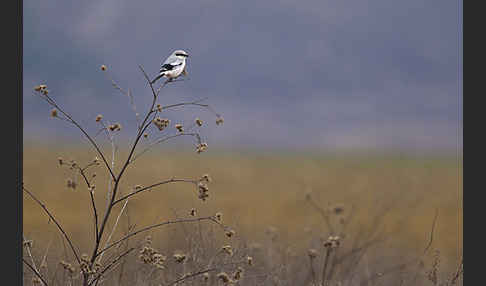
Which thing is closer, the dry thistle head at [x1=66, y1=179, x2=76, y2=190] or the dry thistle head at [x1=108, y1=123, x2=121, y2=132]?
the dry thistle head at [x1=66, y1=179, x2=76, y2=190]

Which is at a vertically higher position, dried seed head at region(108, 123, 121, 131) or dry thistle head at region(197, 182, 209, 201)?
dried seed head at region(108, 123, 121, 131)

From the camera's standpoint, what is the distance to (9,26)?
160 inches

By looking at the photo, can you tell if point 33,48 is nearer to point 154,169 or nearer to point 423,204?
point 154,169

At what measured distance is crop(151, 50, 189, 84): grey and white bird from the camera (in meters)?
3.99

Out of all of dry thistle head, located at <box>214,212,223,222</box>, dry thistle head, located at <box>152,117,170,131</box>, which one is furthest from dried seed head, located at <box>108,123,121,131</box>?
dry thistle head, located at <box>214,212,223,222</box>

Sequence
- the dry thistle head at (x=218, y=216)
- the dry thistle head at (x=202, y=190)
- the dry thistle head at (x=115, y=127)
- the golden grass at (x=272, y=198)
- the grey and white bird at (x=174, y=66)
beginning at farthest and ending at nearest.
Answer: the golden grass at (x=272, y=198) < the grey and white bird at (x=174, y=66) < the dry thistle head at (x=115, y=127) < the dry thistle head at (x=218, y=216) < the dry thistle head at (x=202, y=190)

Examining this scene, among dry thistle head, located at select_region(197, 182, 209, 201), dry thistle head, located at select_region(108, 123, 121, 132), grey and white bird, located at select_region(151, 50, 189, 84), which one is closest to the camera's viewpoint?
dry thistle head, located at select_region(197, 182, 209, 201)

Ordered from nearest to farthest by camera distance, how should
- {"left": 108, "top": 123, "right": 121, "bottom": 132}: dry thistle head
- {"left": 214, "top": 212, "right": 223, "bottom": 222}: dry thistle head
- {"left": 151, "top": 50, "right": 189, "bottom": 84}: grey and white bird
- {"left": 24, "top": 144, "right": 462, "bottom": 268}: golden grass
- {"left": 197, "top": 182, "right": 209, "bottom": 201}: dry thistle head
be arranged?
{"left": 197, "top": 182, "right": 209, "bottom": 201}: dry thistle head → {"left": 214, "top": 212, "right": 223, "bottom": 222}: dry thistle head → {"left": 108, "top": 123, "right": 121, "bottom": 132}: dry thistle head → {"left": 151, "top": 50, "right": 189, "bottom": 84}: grey and white bird → {"left": 24, "top": 144, "right": 462, "bottom": 268}: golden grass

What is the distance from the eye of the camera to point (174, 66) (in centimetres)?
405

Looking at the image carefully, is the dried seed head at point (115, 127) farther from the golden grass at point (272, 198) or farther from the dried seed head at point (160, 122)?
the golden grass at point (272, 198)

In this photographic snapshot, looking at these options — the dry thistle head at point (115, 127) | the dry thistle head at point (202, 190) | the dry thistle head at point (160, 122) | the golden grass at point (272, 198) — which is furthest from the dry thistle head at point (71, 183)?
the golden grass at point (272, 198)

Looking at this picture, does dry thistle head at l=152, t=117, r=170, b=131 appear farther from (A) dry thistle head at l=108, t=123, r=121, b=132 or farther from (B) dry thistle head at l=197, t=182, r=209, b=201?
(B) dry thistle head at l=197, t=182, r=209, b=201

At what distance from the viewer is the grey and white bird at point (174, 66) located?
3992 mm

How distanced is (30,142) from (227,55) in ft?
92.0
